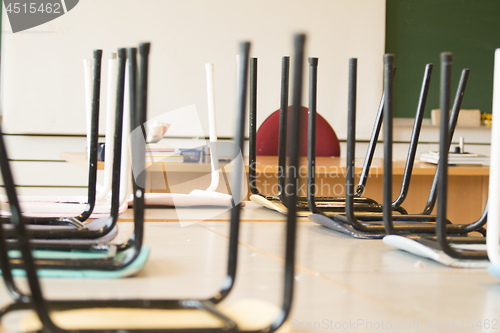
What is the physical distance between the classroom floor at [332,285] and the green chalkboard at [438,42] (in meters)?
3.03

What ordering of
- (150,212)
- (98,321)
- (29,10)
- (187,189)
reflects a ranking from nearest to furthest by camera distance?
1. (98,321)
2. (150,212)
3. (187,189)
4. (29,10)

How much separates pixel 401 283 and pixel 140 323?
0.75ft

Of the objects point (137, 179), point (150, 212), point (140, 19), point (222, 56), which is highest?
point (140, 19)

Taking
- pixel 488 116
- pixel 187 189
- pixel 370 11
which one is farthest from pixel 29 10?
pixel 488 116

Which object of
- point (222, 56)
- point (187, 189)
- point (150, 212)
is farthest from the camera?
point (222, 56)

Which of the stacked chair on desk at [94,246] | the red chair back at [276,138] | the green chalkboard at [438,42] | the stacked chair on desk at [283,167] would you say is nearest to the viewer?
the stacked chair on desk at [94,246]

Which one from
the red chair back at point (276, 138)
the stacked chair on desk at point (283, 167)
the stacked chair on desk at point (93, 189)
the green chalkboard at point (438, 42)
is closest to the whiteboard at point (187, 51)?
the green chalkboard at point (438, 42)

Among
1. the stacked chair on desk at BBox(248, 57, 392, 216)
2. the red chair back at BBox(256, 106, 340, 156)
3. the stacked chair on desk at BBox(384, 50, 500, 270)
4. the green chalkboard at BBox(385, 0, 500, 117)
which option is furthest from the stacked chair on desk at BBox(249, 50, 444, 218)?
the green chalkboard at BBox(385, 0, 500, 117)

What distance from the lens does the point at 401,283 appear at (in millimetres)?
363

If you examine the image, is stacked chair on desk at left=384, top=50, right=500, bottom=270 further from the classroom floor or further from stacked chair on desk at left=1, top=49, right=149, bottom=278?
stacked chair on desk at left=1, top=49, right=149, bottom=278

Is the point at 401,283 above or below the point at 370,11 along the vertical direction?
below

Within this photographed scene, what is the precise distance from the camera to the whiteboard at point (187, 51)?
301 centimetres

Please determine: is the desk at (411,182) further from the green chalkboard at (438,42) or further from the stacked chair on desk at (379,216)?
the green chalkboard at (438,42)

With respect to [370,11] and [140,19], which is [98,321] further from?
[370,11]
